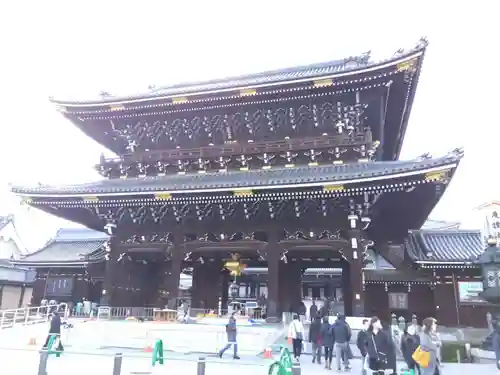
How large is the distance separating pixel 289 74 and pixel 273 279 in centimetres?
1384

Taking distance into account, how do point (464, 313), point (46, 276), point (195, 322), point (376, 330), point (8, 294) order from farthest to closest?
1. point (8, 294)
2. point (46, 276)
3. point (464, 313)
4. point (195, 322)
5. point (376, 330)

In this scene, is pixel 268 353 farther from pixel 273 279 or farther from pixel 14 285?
pixel 14 285

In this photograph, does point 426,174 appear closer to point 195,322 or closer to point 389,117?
point 389,117

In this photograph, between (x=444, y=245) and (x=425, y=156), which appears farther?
(x=444, y=245)

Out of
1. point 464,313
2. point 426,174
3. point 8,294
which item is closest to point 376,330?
point 426,174

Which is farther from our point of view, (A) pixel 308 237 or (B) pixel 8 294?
(B) pixel 8 294

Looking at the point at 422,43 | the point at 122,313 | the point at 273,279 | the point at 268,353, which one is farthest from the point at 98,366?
the point at 422,43

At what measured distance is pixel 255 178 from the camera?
19375 mm

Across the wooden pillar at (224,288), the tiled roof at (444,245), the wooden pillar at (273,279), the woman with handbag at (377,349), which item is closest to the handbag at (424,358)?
the woman with handbag at (377,349)

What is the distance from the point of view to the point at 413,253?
22.0 metres

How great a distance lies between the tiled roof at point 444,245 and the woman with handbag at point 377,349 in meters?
11.8

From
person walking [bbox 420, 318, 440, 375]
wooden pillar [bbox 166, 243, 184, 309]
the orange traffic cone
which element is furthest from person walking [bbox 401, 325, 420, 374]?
wooden pillar [bbox 166, 243, 184, 309]

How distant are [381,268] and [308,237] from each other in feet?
18.6

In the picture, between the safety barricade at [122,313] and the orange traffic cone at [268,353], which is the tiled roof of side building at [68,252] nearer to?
the safety barricade at [122,313]
